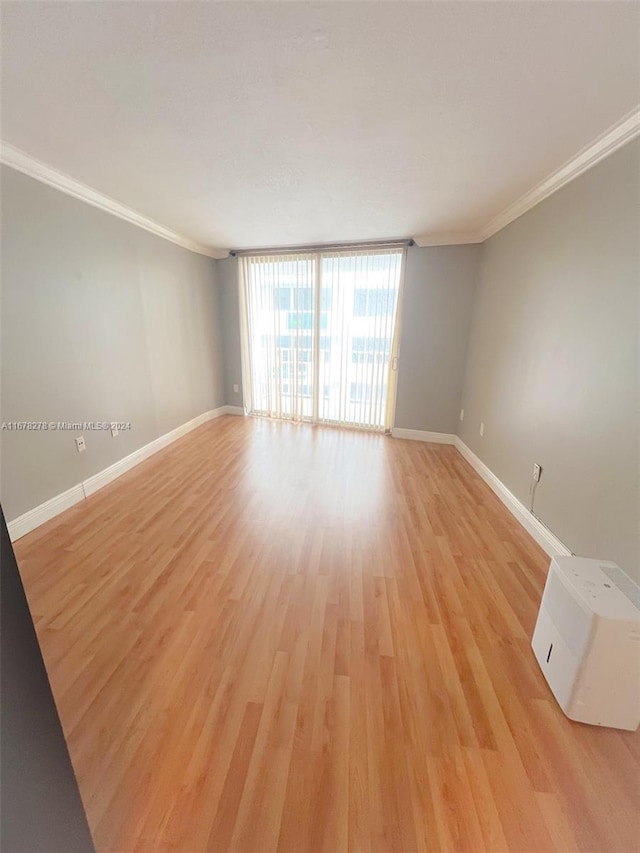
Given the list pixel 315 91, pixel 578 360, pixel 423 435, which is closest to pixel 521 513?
pixel 578 360

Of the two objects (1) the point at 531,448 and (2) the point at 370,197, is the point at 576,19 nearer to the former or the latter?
(2) the point at 370,197

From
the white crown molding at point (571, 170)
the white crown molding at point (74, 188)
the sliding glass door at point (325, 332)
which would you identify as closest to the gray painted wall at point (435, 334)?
the sliding glass door at point (325, 332)

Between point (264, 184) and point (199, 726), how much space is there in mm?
2886

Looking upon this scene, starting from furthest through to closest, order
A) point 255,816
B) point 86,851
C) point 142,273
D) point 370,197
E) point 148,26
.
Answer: point 142,273 < point 370,197 < point 148,26 < point 255,816 < point 86,851

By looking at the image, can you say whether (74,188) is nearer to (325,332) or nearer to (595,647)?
(325,332)

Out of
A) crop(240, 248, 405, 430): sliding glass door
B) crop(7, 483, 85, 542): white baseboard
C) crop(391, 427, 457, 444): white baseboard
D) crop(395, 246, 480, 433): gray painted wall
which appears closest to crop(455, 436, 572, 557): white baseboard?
crop(391, 427, 457, 444): white baseboard

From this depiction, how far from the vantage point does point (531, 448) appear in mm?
2148

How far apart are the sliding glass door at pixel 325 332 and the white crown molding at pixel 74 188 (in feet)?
3.99

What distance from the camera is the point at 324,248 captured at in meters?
3.62

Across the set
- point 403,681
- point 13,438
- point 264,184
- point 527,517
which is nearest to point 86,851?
point 403,681

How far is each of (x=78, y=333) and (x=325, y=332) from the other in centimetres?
254

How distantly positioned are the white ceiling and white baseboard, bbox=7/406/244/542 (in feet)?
7.09

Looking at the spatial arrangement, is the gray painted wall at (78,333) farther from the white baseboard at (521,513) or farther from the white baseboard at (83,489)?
the white baseboard at (521,513)

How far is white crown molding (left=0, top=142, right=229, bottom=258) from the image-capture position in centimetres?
175
